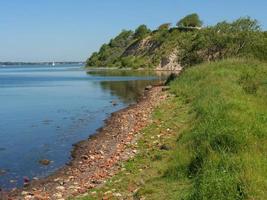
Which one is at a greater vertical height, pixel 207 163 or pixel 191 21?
pixel 191 21

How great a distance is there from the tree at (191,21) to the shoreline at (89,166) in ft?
513

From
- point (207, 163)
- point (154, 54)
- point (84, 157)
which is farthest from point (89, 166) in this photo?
point (154, 54)

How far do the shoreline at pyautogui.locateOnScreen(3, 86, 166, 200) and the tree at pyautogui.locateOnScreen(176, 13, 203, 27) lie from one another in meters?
156

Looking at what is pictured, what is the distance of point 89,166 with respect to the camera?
17.9 meters

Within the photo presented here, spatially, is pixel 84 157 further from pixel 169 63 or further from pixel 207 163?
pixel 169 63

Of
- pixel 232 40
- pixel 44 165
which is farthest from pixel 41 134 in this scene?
pixel 232 40

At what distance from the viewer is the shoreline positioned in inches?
575

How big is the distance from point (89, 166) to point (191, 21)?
167 meters

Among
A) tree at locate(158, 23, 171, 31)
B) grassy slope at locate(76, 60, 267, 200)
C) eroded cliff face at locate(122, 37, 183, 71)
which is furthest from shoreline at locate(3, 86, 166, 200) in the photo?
tree at locate(158, 23, 171, 31)

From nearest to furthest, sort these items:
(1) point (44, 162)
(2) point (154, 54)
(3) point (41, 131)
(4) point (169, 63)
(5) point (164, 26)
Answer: (1) point (44, 162)
(3) point (41, 131)
(4) point (169, 63)
(2) point (154, 54)
(5) point (164, 26)

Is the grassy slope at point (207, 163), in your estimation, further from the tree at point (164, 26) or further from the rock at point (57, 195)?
the tree at point (164, 26)

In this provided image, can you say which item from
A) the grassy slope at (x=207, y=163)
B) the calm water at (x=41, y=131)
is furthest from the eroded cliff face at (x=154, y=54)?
the grassy slope at (x=207, y=163)

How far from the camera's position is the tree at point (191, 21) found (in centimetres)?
17862

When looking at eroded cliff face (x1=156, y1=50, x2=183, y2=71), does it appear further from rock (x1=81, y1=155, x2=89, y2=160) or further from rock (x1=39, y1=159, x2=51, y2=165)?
rock (x1=39, y1=159, x2=51, y2=165)
